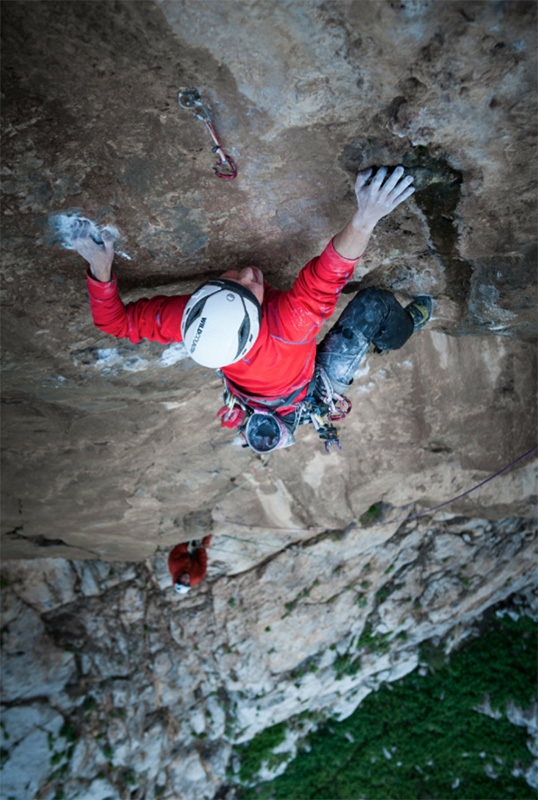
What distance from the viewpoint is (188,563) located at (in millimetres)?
6613

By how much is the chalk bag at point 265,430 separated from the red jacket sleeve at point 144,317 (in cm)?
84

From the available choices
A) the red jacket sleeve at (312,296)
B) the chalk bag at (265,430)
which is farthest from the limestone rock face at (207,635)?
the red jacket sleeve at (312,296)

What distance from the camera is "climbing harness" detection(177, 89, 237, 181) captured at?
217 centimetres

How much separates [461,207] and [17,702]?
7500 millimetres

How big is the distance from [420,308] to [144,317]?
1.87 metres

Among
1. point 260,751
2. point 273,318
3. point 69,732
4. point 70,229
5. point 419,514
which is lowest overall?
point 260,751

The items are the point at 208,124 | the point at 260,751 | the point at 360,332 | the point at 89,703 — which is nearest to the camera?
the point at 208,124

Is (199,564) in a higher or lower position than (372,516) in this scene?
higher

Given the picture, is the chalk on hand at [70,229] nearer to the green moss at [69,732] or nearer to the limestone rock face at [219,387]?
the limestone rock face at [219,387]

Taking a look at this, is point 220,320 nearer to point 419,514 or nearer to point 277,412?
→ point 277,412

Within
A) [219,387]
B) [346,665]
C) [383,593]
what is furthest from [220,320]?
[346,665]

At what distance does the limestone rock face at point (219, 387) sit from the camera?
2.04 metres

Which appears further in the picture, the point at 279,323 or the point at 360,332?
the point at 360,332

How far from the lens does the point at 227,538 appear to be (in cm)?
685
